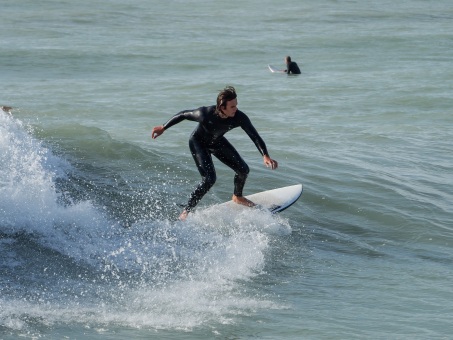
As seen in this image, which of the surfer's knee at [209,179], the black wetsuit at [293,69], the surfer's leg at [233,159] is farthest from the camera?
the black wetsuit at [293,69]

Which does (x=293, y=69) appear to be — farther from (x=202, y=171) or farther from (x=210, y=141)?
(x=202, y=171)

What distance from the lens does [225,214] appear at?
11117mm

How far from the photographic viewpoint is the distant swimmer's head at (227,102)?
9984 millimetres

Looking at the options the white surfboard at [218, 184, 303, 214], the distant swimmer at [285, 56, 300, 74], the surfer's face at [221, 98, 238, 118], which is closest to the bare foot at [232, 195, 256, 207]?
the white surfboard at [218, 184, 303, 214]

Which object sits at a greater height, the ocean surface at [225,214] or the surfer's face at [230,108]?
the surfer's face at [230,108]

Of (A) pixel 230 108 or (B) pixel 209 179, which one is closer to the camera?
(A) pixel 230 108

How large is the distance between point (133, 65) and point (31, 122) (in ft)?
44.0

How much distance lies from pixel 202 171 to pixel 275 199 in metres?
1.48

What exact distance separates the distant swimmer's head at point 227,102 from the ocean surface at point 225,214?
147 centimetres

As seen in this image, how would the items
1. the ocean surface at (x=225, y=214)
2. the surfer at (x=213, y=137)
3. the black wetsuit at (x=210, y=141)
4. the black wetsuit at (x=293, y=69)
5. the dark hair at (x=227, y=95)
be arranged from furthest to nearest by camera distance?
the black wetsuit at (x=293, y=69) → the black wetsuit at (x=210, y=141) → the surfer at (x=213, y=137) → the dark hair at (x=227, y=95) → the ocean surface at (x=225, y=214)

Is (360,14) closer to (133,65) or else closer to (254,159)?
(133,65)

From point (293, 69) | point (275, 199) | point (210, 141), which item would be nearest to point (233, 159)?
point (210, 141)

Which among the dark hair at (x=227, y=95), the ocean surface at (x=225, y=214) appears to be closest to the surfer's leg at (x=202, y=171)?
the ocean surface at (x=225, y=214)

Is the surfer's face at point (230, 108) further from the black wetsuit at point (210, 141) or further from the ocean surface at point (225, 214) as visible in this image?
the ocean surface at point (225, 214)
